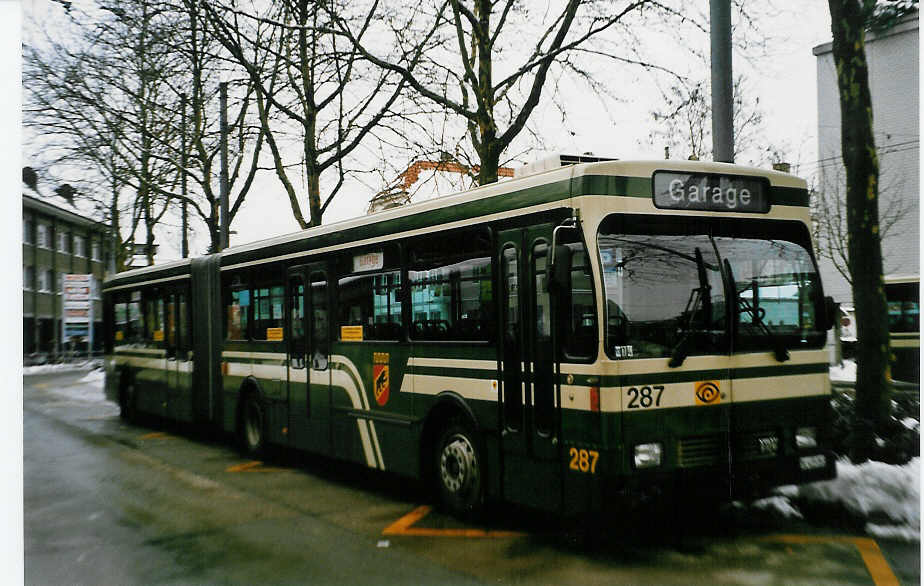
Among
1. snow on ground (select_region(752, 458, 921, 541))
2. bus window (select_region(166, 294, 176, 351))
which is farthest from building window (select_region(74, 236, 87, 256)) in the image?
snow on ground (select_region(752, 458, 921, 541))

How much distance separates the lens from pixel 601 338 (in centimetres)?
605

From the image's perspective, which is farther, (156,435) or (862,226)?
(156,435)

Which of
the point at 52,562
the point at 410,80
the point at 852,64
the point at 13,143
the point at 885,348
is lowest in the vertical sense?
the point at 52,562

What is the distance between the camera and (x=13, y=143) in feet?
25.5

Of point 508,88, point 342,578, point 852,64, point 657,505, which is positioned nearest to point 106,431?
point 508,88

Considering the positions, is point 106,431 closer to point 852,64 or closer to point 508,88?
point 508,88

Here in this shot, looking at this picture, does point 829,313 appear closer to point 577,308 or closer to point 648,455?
point 648,455

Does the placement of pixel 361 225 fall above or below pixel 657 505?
above

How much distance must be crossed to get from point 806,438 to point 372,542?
3.56 meters

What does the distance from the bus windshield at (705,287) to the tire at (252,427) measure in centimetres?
697

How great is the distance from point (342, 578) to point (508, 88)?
10.7 metres

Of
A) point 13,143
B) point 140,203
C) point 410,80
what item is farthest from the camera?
point 140,203

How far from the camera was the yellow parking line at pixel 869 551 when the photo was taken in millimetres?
5720

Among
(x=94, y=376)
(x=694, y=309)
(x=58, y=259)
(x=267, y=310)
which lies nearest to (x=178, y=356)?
(x=267, y=310)
